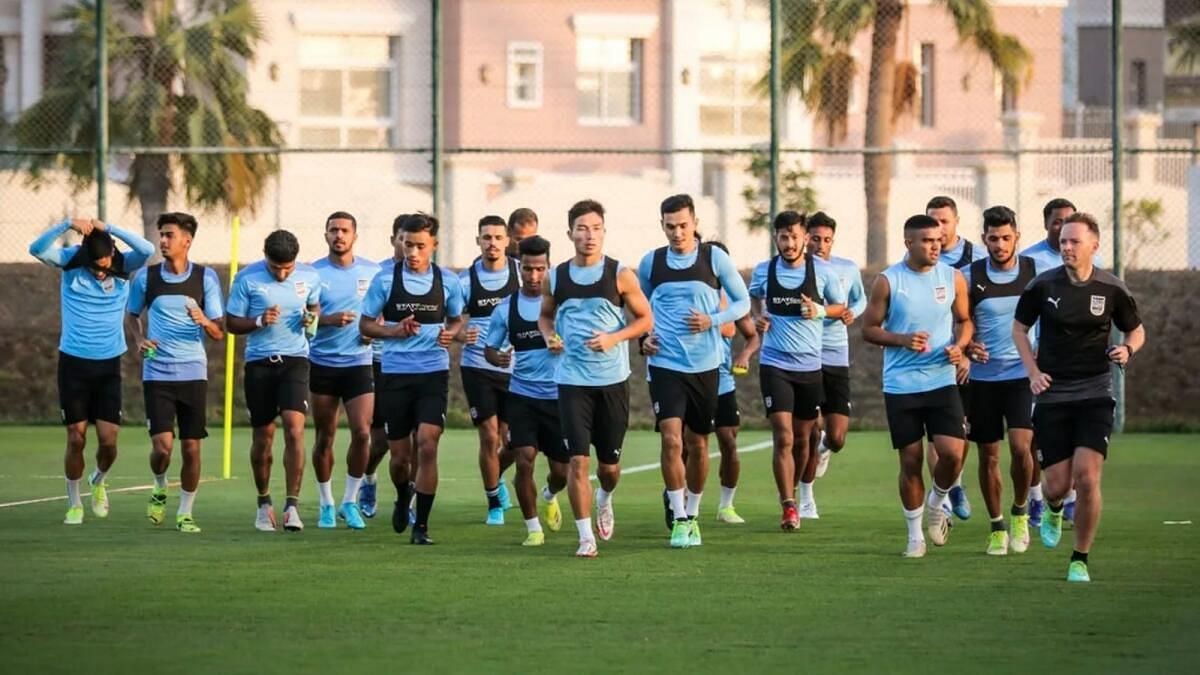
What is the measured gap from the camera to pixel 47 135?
1302 inches

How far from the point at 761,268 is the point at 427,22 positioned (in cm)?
2845

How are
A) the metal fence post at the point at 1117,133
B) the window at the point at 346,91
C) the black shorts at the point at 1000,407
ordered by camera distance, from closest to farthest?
1. the black shorts at the point at 1000,407
2. the metal fence post at the point at 1117,133
3. the window at the point at 346,91

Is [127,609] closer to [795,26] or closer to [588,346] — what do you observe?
[588,346]

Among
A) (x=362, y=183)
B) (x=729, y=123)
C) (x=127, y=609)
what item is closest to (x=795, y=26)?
(x=362, y=183)

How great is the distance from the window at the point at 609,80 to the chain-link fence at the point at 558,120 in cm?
7

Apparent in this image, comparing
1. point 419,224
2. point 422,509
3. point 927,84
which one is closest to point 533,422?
point 422,509

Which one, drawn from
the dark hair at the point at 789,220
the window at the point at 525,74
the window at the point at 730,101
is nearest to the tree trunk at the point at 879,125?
the window at the point at 525,74

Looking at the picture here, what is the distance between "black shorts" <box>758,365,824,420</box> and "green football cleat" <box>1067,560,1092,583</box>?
4.09m

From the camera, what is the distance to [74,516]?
58.5ft

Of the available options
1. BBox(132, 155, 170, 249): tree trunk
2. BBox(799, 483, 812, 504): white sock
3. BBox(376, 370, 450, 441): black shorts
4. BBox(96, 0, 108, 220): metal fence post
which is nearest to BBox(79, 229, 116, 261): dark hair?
BBox(376, 370, 450, 441): black shorts

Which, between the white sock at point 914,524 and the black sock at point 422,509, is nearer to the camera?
the white sock at point 914,524

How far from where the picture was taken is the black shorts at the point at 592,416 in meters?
15.4

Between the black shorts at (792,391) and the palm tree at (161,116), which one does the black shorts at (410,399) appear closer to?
the black shorts at (792,391)

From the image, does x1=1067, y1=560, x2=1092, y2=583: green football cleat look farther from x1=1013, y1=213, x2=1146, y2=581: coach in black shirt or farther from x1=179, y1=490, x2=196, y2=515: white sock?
x1=179, y1=490, x2=196, y2=515: white sock
